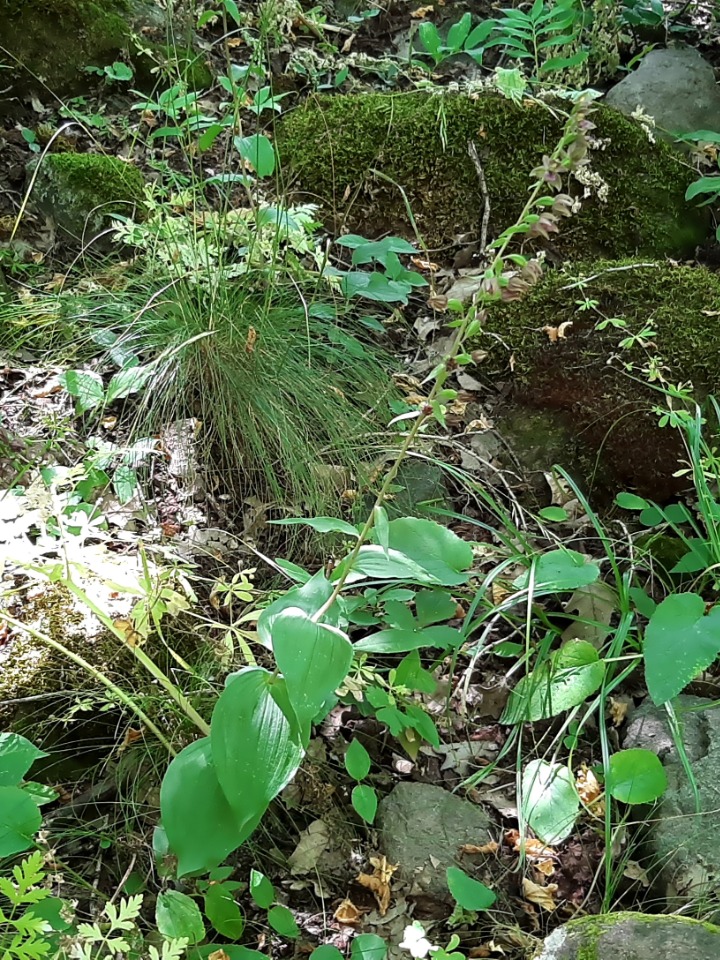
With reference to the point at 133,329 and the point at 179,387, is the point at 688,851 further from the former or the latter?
the point at 133,329

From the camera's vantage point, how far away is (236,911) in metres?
1.33

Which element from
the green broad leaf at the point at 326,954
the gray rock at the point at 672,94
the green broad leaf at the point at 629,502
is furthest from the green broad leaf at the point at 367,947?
the gray rock at the point at 672,94

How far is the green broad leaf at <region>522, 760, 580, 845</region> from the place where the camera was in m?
1.54

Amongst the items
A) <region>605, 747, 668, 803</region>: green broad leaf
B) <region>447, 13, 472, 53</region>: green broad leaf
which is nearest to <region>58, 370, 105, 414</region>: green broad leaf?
<region>605, 747, 668, 803</region>: green broad leaf

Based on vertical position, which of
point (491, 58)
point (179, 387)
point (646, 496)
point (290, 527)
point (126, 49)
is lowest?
point (646, 496)

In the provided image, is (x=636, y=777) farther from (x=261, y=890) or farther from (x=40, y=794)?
(x=40, y=794)

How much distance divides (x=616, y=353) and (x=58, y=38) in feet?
A: 8.98

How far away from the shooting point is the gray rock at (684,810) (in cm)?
150

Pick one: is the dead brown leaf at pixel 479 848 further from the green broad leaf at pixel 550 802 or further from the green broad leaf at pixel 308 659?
the green broad leaf at pixel 308 659

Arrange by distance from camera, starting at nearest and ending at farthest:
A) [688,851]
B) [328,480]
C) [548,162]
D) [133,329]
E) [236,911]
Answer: [548,162]
[236,911]
[688,851]
[328,480]
[133,329]

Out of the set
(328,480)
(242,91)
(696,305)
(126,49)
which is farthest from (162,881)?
(126,49)

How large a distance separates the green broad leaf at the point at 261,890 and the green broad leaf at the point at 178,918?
14cm

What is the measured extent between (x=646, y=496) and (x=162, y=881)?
175 centimetres

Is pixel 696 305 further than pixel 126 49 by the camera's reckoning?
No
